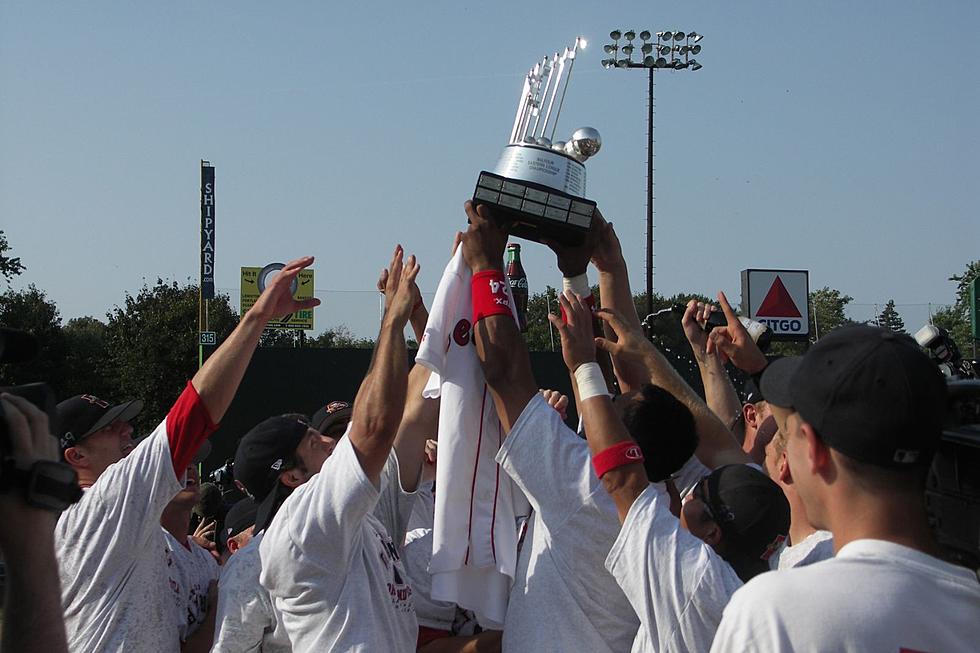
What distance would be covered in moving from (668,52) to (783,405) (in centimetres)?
3306

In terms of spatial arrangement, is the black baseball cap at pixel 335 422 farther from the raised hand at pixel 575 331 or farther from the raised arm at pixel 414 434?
the raised hand at pixel 575 331

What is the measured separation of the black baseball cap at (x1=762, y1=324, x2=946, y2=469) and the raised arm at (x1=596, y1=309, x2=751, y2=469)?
1852mm

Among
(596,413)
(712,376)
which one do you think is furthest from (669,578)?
(712,376)

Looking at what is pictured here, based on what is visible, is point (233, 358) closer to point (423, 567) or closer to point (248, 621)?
point (248, 621)

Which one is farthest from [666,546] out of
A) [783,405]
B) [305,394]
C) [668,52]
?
[668,52]

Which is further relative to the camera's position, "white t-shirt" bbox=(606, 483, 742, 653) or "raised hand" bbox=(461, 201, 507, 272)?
"raised hand" bbox=(461, 201, 507, 272)

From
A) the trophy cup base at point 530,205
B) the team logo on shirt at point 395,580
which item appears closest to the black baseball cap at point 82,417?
the team logo on shirt at point 395,580

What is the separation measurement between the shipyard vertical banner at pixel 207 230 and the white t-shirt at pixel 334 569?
26388 millimetres

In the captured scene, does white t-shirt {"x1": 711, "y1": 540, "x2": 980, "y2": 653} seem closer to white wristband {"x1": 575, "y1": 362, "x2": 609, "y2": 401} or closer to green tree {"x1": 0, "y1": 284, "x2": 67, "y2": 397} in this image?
white wristband {"x1": 575, "y1": 362, "x2": 609, "y2": 401}

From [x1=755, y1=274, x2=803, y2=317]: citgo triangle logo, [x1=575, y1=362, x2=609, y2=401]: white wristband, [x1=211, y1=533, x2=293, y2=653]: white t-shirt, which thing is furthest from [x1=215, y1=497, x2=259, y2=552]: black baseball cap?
[x1=755, y1=274, x2=803, y2=317]: citgo triangle logo

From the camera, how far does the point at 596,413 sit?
2.81 meters

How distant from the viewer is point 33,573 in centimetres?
175

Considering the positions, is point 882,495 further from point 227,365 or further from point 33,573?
point 227,365

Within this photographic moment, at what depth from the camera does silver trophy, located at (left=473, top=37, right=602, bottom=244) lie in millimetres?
3467
